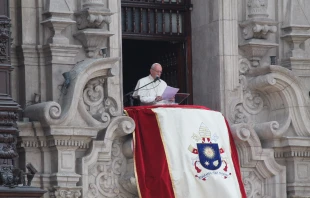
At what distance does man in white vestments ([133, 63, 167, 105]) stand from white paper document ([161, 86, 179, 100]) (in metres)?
0.09

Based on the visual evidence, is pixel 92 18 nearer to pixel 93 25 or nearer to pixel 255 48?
pixel 93 25

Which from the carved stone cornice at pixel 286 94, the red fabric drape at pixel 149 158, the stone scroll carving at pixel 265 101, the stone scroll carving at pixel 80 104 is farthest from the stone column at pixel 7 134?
the carved stone cornice at pixel 286 94

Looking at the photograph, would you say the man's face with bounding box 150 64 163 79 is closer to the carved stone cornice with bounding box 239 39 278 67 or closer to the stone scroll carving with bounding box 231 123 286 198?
the stone scroll carving with bounding box 231 123 286 198

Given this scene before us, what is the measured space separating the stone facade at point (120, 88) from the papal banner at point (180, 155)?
0.31 meters

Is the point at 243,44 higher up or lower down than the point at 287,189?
higher up

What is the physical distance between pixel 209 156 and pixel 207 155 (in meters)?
0.04

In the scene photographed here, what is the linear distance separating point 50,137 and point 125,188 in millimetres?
1642

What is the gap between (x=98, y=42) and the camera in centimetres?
2991

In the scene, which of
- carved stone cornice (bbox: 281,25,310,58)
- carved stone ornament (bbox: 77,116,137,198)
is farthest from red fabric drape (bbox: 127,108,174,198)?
carved stone cornice (bbox: 281,25,310,58)

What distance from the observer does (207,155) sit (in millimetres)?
29922

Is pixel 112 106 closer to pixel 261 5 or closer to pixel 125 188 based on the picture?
pixel 125 188

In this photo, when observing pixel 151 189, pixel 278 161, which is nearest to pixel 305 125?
pixel 278 161

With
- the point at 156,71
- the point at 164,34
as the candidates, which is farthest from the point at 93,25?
the point at 164,34

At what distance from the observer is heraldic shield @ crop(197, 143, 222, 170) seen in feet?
97.8
